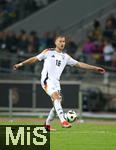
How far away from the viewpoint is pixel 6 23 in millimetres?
39938

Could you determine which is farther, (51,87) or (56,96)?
(51,87)

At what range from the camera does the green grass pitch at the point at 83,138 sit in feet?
53.9

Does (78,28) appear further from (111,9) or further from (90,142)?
(90,142)

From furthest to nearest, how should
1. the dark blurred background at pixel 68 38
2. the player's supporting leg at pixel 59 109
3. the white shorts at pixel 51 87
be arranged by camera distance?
the dark blurred background at pixel 68 38 → the white shorts at pixel 51 87 → the player's supporting leg at pixel 59 109

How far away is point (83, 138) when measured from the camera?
18250 mm

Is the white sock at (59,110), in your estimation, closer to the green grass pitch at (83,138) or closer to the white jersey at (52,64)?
the green grass pitch at (83,138)

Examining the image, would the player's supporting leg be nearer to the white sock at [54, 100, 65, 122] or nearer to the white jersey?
the white sock at [54, 100, 65, 122]

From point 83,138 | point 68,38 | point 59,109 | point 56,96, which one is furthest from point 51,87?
point 68,38

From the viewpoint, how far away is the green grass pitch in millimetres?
16422

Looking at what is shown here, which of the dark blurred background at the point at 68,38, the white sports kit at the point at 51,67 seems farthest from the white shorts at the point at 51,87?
the dark blurred background at the point at 68,38

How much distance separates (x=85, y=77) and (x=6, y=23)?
784 cm

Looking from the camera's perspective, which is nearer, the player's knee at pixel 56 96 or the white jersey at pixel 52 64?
the player's knee at pixel 56 96

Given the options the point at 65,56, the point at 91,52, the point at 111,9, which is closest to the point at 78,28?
the point at 111,9

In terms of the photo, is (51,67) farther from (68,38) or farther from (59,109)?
(68,38)
